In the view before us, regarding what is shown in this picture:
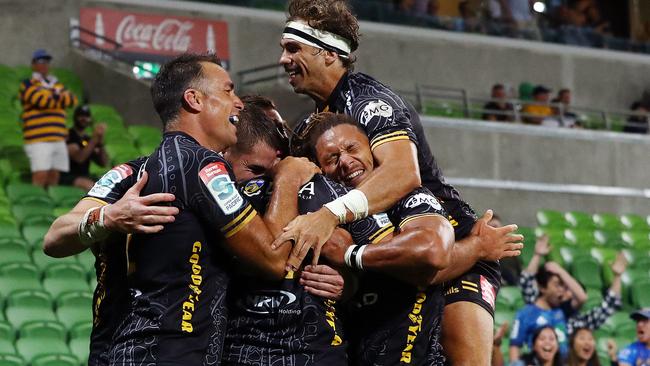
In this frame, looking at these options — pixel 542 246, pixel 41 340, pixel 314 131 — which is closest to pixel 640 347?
pixel 542 246

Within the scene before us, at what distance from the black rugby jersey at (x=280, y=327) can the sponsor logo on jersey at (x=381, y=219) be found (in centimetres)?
38

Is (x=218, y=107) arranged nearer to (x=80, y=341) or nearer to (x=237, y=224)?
(x=237, y=224)

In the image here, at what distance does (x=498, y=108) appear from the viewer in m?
16.1

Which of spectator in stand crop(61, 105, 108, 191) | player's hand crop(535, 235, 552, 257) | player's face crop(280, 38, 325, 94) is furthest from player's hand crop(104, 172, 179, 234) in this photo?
player's hand crop(535, 235, 552, 257)

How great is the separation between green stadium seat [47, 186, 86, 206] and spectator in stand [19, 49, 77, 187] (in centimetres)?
21

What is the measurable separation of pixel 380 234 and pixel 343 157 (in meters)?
0.33

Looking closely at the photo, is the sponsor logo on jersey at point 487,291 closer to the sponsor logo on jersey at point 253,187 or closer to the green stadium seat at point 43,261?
the sponsor logo on jersey at point 253,187

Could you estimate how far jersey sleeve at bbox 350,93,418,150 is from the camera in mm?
4598

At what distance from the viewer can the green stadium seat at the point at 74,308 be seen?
8.99m

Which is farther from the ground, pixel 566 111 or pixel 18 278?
pixel 566 111

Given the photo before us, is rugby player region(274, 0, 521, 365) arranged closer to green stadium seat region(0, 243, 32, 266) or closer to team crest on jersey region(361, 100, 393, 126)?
team crest on jersey region(361, 100, 393, 126)

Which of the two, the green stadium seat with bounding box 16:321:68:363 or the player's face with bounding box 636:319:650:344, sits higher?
the player's face with bounding box 636:319:650:344

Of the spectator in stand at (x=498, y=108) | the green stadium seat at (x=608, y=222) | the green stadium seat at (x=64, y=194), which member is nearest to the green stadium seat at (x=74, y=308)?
the green stadium seat at (x=64, y=194)

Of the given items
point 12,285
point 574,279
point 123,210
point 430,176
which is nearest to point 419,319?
point 430,176
